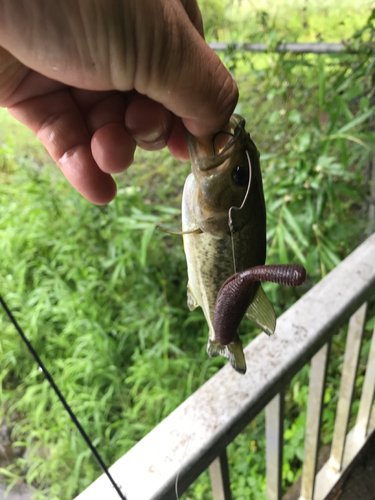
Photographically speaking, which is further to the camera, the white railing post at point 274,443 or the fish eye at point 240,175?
the white railing post at point 274,443

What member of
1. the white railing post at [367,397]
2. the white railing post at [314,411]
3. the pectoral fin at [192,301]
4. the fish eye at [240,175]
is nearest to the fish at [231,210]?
the fish eye at [240,175]

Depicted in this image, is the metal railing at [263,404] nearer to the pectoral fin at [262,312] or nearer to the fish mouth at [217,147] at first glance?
the pectoral fin at [262,312]

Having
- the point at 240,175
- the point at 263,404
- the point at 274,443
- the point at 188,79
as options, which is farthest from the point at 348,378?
the point at 188,79

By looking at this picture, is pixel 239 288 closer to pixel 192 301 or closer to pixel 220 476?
pixel 192 301

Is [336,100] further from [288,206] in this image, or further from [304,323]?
[304,323]

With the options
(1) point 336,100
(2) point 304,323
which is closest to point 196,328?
(2) point 304,323

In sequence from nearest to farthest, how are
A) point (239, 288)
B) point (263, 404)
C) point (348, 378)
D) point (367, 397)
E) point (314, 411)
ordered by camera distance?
point (239, 288) → point (263, 404) → point (314, 411) → point (348, 378) → point (367, 397)

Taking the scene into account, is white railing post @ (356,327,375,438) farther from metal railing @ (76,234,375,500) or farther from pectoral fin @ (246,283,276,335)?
pectoral fin @ (246,283,276,335)
